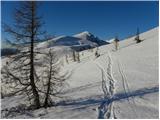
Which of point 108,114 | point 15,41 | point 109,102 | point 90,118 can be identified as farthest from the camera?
point 109,102

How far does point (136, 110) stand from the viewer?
19.6m

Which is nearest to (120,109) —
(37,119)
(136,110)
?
(136,110)

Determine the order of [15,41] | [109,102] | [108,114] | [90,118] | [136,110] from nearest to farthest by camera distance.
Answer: [90,118] → [108,114] → [136,110] → [15,41] → [109,102]

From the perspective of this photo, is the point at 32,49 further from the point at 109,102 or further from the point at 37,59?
the point at 109,102

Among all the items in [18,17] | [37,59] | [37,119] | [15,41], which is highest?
[18,17]

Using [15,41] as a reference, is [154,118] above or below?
below

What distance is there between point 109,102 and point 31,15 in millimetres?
10350

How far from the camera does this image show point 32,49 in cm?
2172

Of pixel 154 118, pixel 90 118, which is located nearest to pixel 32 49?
pixel 90 118

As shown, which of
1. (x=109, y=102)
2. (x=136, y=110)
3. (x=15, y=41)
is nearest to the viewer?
(x=136, y=110)

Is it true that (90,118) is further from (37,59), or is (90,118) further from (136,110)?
(37,59)

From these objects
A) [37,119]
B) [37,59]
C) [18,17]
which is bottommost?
[37,119]

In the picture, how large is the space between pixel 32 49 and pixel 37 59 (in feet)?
3.28

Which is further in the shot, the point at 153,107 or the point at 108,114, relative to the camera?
the point at 153,107
